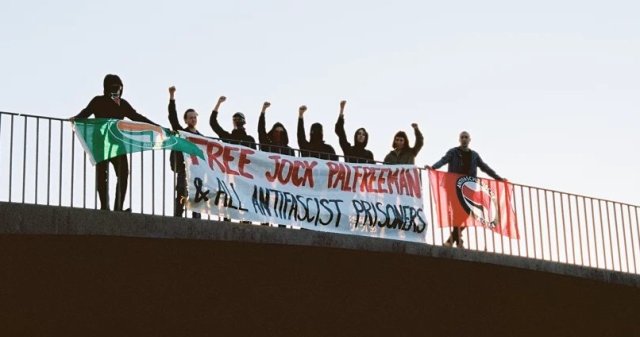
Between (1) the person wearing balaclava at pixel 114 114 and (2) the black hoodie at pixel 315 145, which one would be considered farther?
(2) the black hoodie at pixel 315 145

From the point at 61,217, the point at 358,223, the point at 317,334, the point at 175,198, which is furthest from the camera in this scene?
the point at 317,334

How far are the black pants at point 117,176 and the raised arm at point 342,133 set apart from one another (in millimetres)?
4050

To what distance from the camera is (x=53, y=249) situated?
15.3 metres

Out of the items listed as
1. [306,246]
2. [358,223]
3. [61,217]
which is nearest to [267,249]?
[306,246]

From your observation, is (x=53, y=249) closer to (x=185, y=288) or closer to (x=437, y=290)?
(x=185, y=288)

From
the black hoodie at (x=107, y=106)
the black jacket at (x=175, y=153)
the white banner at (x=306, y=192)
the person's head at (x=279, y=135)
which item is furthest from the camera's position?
the person's head at (x=279, y=135)

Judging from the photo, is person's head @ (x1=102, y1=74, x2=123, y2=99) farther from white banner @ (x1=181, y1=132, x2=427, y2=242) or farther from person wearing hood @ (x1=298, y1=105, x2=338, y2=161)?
person wearing hood @ (x1=298, y1=105, x2=338, y2=161)

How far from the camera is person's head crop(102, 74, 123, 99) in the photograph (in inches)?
628

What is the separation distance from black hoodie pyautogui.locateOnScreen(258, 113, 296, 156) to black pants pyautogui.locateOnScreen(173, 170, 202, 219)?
1.50 m

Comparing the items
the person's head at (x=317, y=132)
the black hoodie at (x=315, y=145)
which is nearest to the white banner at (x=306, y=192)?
the black hoodie at (x=315, y=145)

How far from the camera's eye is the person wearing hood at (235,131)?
17.4 meters

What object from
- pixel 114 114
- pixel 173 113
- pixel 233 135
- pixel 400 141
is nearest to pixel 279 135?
pixel 233 135

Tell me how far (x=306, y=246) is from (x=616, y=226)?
21.1 ft

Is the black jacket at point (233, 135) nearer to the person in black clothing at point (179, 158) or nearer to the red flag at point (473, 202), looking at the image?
the person in black clothing at point (179, 158)
